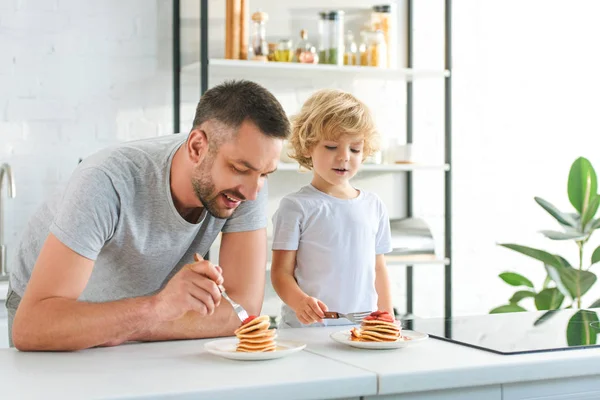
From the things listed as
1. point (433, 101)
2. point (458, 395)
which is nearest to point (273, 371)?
point (458, 395)

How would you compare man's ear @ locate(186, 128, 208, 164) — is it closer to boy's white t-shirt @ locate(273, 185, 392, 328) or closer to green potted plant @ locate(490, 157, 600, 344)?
boy's white t-shirt @ locate(273, 185, 392, 328)

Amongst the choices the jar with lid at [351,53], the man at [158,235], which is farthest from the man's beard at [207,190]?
the jar with lid at [351,53]

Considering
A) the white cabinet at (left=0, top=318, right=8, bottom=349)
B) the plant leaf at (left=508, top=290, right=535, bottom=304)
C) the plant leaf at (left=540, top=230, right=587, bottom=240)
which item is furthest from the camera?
the plant leaf at (left=508, top=290, right=535, bottom=304)

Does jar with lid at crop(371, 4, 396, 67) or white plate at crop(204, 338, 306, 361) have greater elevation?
jar with lid at crop(371, 4, 396, 67)

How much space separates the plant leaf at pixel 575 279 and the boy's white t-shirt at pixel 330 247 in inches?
58.2

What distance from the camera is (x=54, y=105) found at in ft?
10.9

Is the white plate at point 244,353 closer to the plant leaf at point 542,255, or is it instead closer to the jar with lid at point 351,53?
the jar with lid at point 351,53

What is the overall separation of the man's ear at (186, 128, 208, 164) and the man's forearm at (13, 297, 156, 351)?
1.15ft

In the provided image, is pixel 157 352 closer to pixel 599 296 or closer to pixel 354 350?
pixel 354 350

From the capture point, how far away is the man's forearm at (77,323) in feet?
5.32

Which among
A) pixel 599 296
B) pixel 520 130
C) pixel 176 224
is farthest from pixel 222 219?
pixel 599 296

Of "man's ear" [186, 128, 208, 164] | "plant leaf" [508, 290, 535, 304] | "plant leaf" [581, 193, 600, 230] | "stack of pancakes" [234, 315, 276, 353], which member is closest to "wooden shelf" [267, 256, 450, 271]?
"plant leaf" [508, 290, 535, 304]

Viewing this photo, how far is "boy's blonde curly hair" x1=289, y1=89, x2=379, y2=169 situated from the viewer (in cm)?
248

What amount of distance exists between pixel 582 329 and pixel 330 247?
0.78 metres
